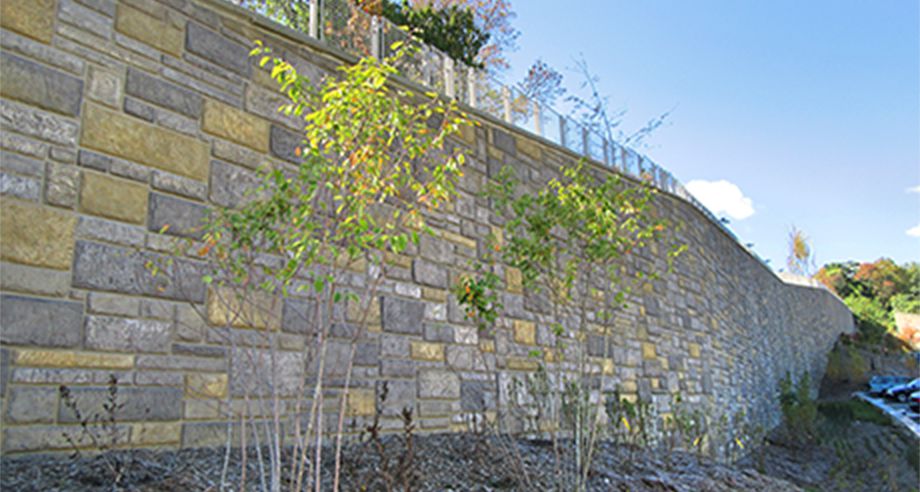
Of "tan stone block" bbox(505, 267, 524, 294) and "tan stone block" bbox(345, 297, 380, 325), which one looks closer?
"tan stone block" bbox(345, 297, 380, 325)

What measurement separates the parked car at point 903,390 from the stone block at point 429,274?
1816 centimetres

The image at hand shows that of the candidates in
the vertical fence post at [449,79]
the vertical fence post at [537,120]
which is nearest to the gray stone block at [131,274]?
the vertical fence post at [449,79]

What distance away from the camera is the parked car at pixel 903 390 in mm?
18156

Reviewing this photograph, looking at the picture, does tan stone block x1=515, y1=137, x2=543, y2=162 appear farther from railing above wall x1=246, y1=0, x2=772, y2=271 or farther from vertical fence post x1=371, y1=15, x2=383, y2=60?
vertical fence post x1=371, y1=15, x2=383, y2=60

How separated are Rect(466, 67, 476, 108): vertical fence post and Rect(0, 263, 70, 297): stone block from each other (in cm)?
421

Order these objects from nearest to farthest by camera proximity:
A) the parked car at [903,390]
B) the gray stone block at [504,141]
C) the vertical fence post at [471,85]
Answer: the gray stone block at [504,141] → the vertical fence post at [471,85] → the parked car at [903,390]

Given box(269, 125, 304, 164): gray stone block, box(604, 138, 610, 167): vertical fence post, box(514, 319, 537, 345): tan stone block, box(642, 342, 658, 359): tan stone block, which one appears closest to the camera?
box(269, 125, 304, 164): gray stone block

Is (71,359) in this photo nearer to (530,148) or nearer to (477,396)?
(477,396)

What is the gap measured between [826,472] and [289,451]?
26.7 feet

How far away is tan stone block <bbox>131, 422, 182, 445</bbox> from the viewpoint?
3.33 meters

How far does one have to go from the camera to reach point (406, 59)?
607 cm

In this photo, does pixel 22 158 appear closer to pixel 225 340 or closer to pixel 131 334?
pixel 131 334

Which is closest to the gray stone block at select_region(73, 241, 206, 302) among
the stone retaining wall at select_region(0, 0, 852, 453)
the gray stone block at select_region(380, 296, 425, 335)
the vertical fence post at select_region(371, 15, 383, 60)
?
the stone retaining wall at select_region(0, 0, 852, 453)

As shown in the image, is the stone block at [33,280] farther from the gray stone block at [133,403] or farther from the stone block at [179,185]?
the stone block at [179,185]
